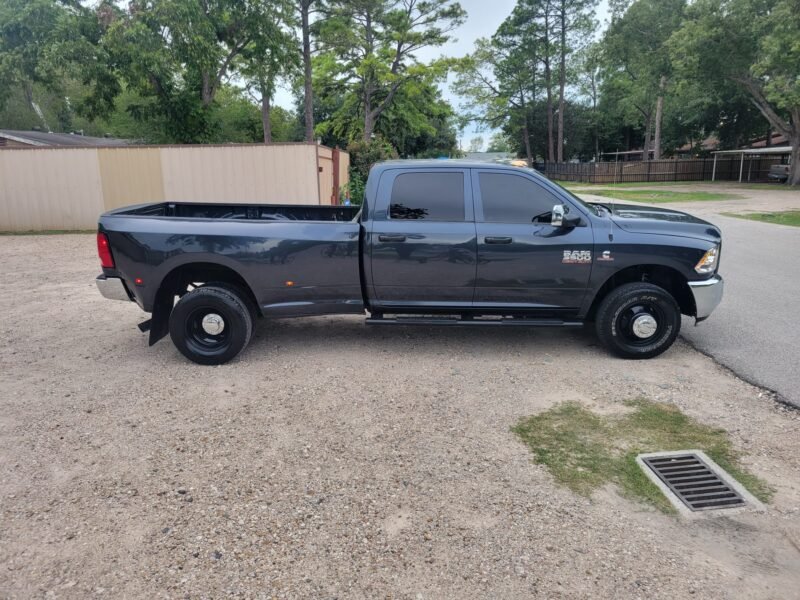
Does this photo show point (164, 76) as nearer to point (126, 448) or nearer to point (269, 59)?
point (269, 59)

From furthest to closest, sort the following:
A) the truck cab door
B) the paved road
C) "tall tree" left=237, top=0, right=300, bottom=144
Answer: "tall tree" left=237, top=0, right=300, bottom=144
the truck cab door
the paved road

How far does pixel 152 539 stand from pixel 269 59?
23.1 metres

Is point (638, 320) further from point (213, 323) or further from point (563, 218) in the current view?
point (213, 323)

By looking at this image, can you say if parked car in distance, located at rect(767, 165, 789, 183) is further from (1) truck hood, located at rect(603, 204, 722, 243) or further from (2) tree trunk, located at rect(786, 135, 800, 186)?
(1) truck hood, located at rect(603, 204, 722, 243)

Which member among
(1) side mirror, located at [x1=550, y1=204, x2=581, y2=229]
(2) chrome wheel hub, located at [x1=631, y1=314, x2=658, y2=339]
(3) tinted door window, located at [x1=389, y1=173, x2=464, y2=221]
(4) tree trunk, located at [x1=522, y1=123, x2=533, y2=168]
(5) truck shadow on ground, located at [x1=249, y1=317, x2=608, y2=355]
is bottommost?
(5) truck shadow on ground, located at [x1=249, y1=317, x2=608, y2=355]

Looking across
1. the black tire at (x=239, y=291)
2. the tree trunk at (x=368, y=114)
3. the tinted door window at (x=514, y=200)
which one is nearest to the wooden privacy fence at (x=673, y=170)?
the tree trunk at (x=368, y=114)

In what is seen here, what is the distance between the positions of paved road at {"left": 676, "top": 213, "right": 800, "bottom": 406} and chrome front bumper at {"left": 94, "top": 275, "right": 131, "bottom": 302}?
5.70 meters

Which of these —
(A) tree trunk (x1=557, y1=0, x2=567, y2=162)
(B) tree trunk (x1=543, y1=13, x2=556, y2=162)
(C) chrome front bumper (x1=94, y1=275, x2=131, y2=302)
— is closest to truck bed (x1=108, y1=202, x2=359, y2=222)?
(C) chrome front bumper (x1=94, y1=275, x2=131, y2=302)

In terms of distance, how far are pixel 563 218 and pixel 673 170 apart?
4254cm

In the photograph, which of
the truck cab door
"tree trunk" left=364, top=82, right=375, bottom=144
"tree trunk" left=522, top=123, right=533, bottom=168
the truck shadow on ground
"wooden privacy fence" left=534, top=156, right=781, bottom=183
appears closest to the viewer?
the truck cab door

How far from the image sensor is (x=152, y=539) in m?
2.96

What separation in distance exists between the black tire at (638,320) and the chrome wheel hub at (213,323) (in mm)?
3603

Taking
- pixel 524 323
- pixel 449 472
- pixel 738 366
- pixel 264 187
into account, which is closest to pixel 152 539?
pixel 449 472

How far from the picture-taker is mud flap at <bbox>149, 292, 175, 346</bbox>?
5512 millimetres
